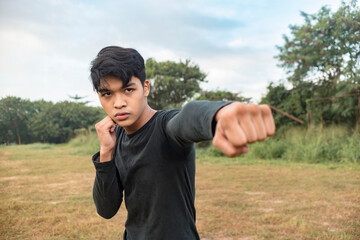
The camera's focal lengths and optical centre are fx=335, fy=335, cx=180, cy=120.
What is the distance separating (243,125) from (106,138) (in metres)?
1.20

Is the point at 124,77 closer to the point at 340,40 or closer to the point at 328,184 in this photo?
the point at 328,184

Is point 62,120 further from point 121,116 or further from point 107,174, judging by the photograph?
point 121,116

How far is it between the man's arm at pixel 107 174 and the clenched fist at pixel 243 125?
1.12 meters

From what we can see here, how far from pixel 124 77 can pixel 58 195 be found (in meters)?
6.21

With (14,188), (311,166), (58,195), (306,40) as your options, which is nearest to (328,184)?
(311,166)

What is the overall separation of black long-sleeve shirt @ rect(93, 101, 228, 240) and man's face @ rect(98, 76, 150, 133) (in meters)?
0.10

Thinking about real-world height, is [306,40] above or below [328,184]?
above

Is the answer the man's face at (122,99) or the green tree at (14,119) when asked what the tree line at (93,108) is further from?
the man's face at (122,99)

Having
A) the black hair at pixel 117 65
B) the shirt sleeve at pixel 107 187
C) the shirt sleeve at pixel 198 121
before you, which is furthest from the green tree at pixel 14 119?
the shirt sleeve at pixel 198 121

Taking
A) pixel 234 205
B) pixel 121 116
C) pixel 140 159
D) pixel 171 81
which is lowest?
pixel 234 205

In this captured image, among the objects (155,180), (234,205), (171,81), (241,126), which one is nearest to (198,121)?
(241,126)

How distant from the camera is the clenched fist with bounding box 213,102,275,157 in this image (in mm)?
988

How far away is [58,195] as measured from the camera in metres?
7.27

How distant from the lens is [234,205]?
607 cm
